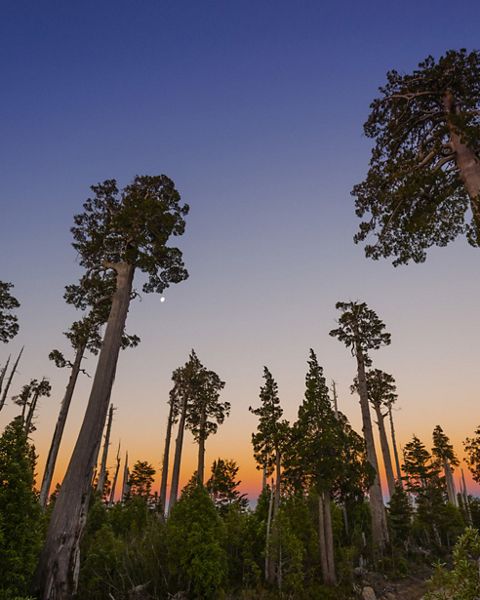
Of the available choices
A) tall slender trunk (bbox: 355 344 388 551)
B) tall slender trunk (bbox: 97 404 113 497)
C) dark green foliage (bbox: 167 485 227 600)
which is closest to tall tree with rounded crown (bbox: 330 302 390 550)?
tall slender trunk (bbox: 355 344 388 551)

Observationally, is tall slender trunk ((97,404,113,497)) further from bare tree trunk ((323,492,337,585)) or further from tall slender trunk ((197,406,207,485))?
bare tree trunk ((323,492,337,585))

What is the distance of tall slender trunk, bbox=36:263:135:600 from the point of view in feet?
28.9

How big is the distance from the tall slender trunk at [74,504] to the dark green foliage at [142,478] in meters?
51.5

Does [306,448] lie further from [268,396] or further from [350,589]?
[350,589]

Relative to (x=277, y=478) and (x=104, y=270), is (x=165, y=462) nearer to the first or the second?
(x=277, y=478)

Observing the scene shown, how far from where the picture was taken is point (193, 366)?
3133 cm

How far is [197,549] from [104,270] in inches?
457

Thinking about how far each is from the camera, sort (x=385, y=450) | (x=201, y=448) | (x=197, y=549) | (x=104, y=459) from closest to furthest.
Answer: (x=197, y=549)
(x=201, y=448)
(x=385, y=450)
(x=104, y=459)

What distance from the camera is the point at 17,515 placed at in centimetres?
892

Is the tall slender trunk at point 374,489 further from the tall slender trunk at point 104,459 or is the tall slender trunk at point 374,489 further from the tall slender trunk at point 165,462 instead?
the tall slender trunk at point 104,459

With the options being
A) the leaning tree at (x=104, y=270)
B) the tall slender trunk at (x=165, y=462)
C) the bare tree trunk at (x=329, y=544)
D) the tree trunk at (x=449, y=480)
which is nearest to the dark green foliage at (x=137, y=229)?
the leaning tree at (x=104, y=270)

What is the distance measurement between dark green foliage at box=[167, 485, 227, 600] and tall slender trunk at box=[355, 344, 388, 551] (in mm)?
A: 10123

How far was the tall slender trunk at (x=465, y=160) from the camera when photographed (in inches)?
359

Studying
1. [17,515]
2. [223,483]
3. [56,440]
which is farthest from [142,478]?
[17,515]
